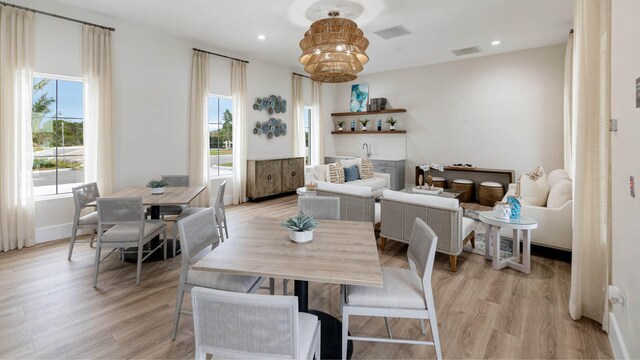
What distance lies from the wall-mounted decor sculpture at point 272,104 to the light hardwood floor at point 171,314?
4306mm

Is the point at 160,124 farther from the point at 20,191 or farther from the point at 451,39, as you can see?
the point at 451,39

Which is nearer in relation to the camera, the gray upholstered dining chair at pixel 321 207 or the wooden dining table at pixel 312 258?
the wooden dining table at pixel 312 258

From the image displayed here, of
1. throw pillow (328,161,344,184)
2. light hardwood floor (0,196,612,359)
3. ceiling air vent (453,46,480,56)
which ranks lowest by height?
light hardwood floor (0,196,612,359)

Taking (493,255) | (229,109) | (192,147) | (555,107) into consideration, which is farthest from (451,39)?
(192,147)

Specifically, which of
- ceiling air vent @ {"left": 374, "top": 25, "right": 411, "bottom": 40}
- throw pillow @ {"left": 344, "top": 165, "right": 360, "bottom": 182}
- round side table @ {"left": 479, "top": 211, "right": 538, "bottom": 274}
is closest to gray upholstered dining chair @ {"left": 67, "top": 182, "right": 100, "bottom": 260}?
throw pillow @ {"left": 344, "top": 165, "right": 360, "bottom": 182}

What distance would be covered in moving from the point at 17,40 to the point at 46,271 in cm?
284

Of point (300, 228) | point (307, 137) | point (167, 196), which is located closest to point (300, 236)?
point (300, 228)

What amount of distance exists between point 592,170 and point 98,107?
571 cm

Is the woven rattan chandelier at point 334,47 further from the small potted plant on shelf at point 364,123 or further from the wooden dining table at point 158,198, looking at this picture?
the small potted plant on shelf at point 364,123

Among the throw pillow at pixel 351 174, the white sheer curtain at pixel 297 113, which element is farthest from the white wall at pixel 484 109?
the throw pillow at pixel 351 174

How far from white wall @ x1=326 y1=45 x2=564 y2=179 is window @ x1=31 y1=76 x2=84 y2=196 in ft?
21.6

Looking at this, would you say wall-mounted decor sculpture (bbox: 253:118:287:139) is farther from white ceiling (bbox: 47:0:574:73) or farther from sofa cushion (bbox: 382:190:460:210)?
sofa cushion (bbox: 382:190:460:210)

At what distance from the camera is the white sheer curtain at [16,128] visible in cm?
375

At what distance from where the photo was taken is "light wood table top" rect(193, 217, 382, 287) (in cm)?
157
